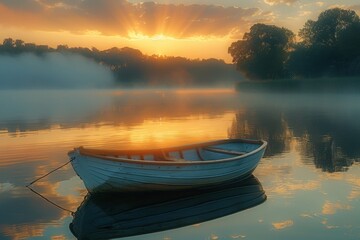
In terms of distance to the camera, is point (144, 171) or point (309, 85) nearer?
point (144, 171)

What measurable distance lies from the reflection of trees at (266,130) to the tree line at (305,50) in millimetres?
54390

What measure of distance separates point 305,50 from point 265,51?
1046cm

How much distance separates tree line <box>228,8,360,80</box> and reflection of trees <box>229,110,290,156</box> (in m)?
54.4

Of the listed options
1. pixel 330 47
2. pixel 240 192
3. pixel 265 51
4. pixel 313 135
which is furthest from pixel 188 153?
pixel 265 51

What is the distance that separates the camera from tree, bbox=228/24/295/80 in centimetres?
11012

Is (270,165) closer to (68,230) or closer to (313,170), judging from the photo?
(313,170)

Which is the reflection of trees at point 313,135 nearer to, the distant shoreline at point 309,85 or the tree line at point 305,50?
the distant shoreline at point 309,85

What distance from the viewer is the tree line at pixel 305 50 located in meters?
98.0

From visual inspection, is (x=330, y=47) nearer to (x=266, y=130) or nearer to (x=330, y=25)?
(x=330, y=25)

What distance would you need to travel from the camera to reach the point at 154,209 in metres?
16.0

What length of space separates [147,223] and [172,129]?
84.2 ft

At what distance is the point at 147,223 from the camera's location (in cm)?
1470

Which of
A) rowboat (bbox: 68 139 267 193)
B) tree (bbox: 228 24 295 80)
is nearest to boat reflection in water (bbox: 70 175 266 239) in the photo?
rowboat (bbox: 68 139 267 193)

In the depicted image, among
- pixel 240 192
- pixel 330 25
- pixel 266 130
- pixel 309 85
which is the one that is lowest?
pixel 266 130
